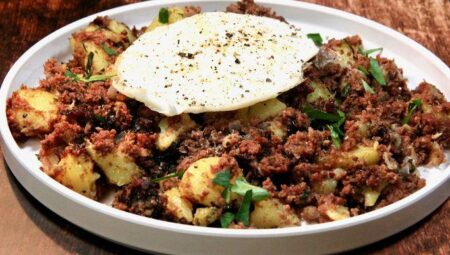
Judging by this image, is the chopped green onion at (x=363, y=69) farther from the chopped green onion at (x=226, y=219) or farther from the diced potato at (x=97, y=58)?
the diced potato at (x=97, y=58)

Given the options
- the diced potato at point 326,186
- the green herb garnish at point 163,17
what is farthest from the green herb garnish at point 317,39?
the diced potato at point 326,186

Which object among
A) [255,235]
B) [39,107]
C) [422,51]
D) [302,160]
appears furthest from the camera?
[422,51]

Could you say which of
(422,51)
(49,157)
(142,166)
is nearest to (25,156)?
(49,157)

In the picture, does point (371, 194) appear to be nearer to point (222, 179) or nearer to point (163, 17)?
point (222, 179)

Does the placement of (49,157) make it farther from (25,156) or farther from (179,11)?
(179,11)

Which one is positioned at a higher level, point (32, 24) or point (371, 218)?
point (371, 218)

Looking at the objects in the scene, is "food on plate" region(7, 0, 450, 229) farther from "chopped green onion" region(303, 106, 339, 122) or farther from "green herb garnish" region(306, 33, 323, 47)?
"green herb garnish" region(306, 33, 323, 47)

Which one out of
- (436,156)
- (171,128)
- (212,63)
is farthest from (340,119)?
(171,128)
